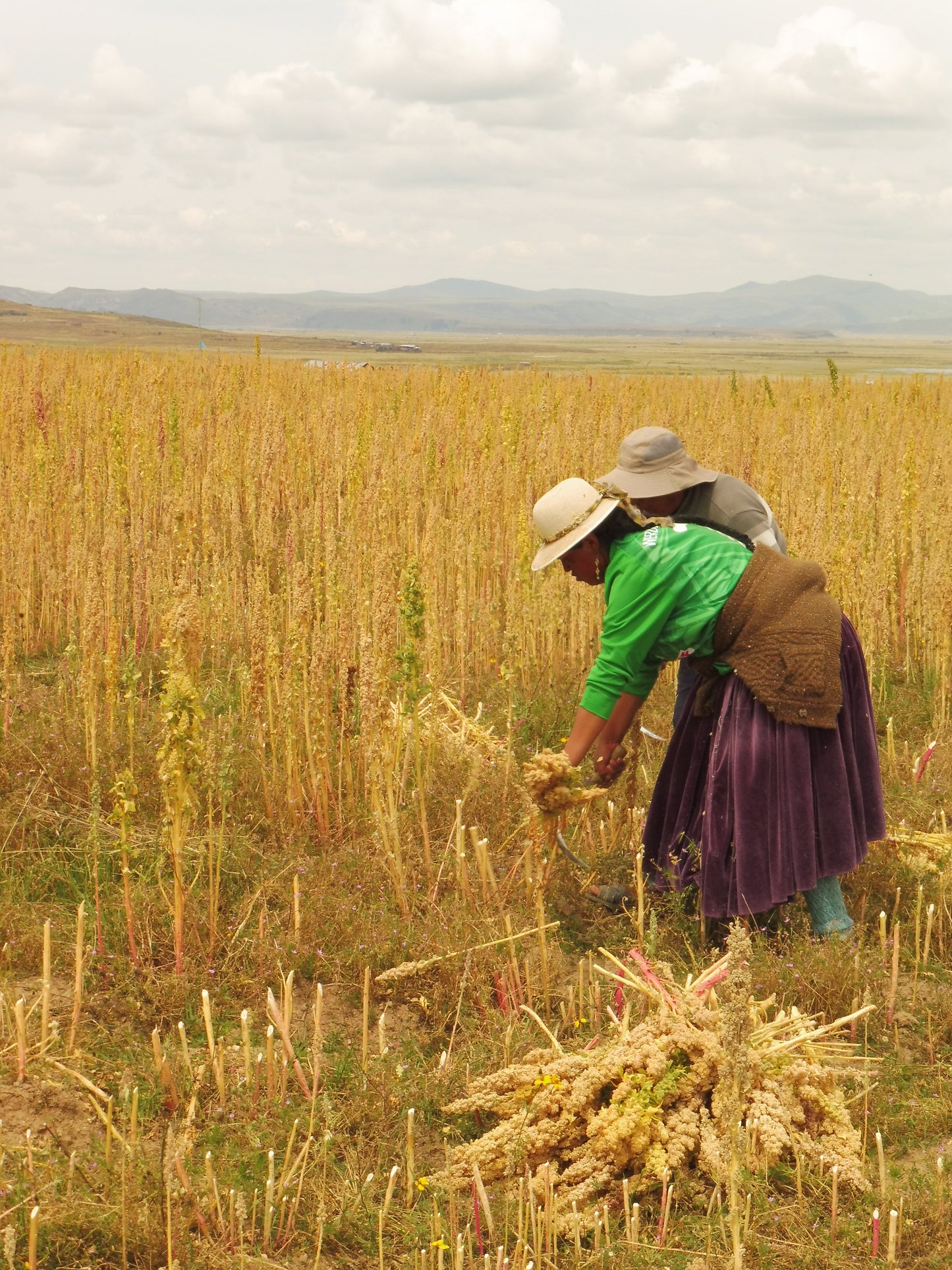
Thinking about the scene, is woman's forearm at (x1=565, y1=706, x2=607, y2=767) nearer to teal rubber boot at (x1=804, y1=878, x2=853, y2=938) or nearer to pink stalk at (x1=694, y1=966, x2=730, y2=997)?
pink stalk at (x1=694, y1=966, x2=730, y2=997)

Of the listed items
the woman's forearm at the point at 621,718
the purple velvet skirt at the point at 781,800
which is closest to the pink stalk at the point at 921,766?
the purple velvet skirt at the point at 781,800

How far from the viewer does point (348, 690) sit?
3.41m

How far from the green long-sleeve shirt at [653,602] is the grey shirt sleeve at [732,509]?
2.12ft

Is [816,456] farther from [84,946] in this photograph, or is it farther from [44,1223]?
[44,1223]

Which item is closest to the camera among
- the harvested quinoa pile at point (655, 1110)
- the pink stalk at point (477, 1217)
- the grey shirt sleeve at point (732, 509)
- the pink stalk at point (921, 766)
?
the pink stalk at point (477, 1217)

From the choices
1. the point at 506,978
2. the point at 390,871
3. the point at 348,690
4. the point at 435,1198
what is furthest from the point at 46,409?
the point at 435,1198

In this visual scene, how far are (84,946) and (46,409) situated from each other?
16.5ft

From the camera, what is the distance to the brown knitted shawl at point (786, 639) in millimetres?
2781

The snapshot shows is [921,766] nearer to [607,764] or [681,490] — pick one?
[681,490]

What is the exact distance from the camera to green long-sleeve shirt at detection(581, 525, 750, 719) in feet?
9.10

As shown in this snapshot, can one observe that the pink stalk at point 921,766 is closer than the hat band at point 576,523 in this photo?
No

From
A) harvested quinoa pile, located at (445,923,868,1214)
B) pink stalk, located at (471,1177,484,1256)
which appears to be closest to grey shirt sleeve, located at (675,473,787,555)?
harvested quinoa pile, located at (445,923,868,1214)

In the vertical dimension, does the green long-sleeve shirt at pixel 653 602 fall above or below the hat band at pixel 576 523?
below

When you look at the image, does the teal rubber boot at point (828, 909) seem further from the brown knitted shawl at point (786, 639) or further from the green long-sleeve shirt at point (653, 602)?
the green long-sleeve shirt at point (653, 602)
